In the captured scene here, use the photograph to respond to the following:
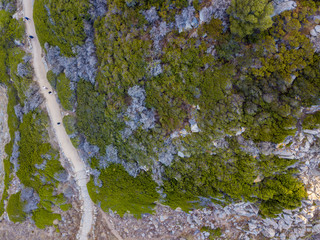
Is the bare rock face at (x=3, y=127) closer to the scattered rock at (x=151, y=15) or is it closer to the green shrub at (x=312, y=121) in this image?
the scattered rock at (x=151, y=15)

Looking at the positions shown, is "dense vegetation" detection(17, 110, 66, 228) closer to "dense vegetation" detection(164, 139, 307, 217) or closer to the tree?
"dense vegetation" detection(164, 139, 307, 217)

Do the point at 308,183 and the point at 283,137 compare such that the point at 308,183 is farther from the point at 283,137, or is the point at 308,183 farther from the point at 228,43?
the point at 228,43

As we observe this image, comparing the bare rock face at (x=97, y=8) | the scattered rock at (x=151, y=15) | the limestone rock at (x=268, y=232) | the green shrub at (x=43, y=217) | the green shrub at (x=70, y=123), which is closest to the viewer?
the scattered rock at (x=151, y=15)

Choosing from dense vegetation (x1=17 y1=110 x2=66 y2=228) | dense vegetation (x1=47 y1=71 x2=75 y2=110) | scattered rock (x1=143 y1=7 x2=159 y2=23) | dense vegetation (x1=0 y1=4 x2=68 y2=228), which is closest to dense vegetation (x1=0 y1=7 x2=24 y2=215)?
dense vegetation (x1=0 y1=4 x2=68 y2=228)

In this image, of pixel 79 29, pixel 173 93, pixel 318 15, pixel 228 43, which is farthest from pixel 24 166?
pixel 318 15

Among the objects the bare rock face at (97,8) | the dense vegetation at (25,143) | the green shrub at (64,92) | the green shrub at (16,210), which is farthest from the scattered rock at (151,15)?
the green shrub at (16,210)

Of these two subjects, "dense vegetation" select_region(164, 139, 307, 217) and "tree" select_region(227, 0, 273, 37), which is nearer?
"tree" select_region(227, 0, 273, 37)

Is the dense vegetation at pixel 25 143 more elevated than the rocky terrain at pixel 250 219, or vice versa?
the dense vegetation at pixel 25 143
